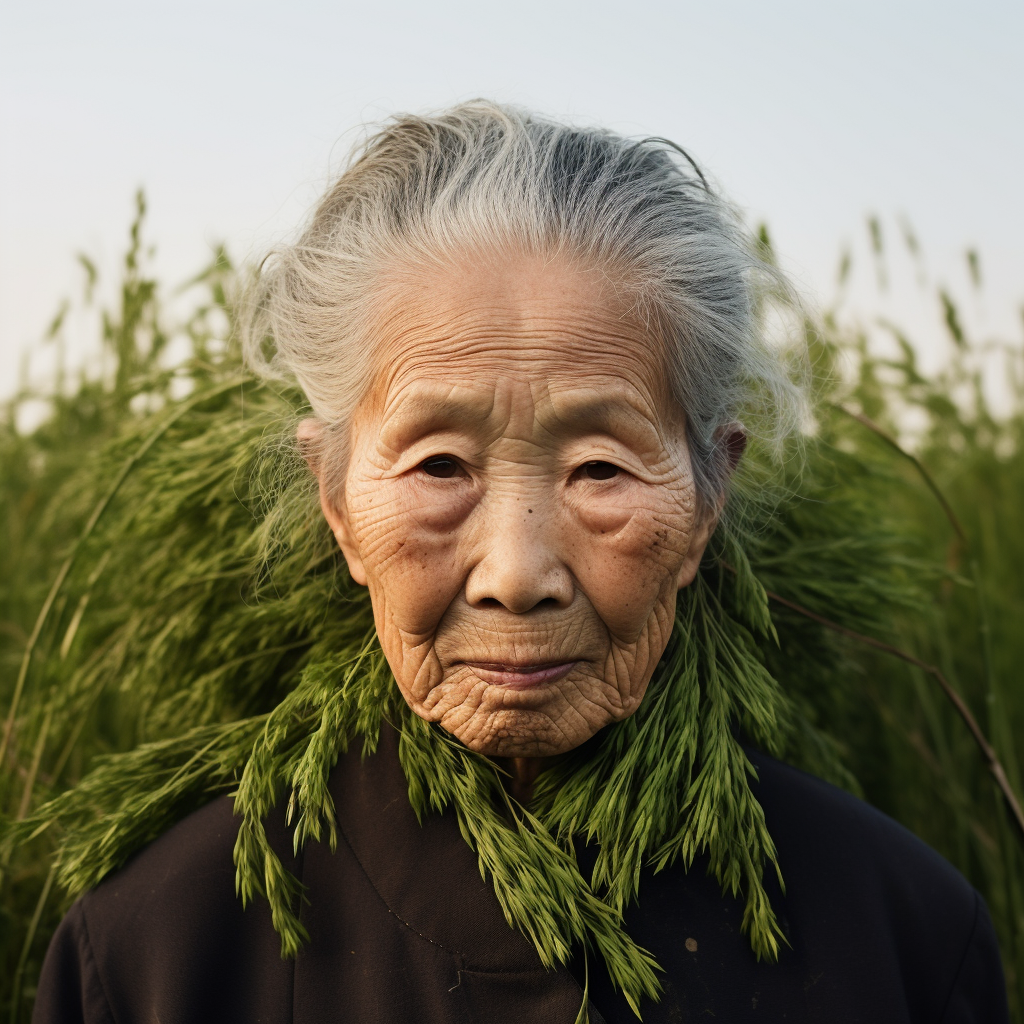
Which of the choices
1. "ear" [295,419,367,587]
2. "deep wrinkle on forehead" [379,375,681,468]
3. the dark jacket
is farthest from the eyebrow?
the dark jacket

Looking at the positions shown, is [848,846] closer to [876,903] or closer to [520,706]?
[876,903]

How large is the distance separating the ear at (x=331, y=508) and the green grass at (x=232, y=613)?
225 mm

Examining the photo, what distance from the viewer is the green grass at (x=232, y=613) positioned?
2096 mm

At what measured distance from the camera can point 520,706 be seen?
155 centimetres

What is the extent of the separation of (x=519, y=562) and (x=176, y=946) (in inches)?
35.2

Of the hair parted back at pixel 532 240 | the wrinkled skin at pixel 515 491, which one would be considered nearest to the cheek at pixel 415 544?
the wrinkled skin at pixel 515 491

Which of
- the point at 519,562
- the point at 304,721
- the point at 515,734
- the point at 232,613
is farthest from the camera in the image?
the point at 232,613

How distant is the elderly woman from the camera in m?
1.51

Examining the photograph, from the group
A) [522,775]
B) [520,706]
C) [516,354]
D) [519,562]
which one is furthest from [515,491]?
[522,775]

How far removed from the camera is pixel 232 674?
82.4 inches

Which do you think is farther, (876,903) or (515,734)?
(876,903)

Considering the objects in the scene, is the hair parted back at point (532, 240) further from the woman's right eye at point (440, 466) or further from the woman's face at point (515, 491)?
the woman's right eye at point (440, 466)

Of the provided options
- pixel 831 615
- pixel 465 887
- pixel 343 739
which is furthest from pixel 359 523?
pixel 831 615

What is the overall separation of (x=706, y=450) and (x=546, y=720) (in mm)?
581
